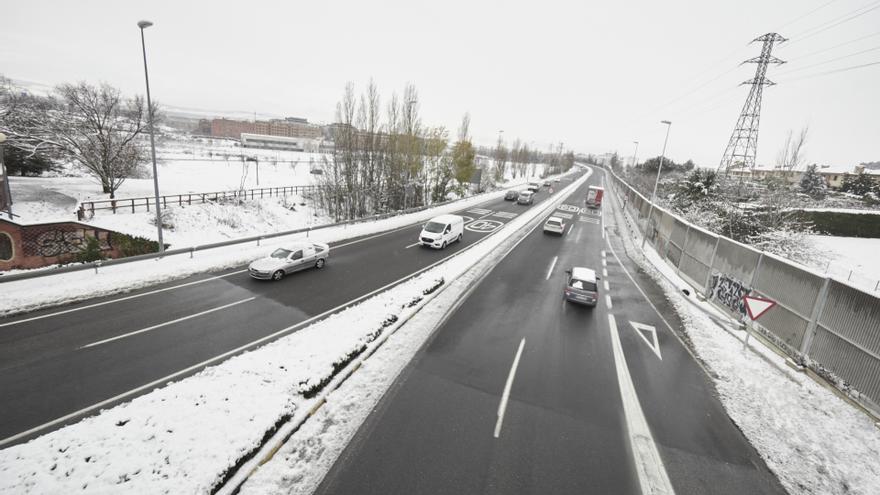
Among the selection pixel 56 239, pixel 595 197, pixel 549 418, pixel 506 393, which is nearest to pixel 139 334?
pixel 506 393

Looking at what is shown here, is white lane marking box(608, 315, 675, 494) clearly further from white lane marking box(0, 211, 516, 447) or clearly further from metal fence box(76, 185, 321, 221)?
metal fence box(76, 185, 321, 221)

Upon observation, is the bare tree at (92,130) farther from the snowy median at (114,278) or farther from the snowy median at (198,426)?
the snowy median at (198,426)

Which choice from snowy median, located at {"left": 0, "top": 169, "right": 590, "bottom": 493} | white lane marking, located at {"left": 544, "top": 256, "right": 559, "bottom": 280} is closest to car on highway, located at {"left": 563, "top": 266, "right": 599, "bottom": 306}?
white lane marking, located at {"left": 544, "top": 256, "right": 559, "bottom": 280}

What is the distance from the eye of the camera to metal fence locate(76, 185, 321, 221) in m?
23.4

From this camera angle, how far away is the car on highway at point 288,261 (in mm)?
15547

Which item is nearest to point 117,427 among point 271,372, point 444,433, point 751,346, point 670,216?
point 271,372

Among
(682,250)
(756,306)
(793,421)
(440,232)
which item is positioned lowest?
(793,421)

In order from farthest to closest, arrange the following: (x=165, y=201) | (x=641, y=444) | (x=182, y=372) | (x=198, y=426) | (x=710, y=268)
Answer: (x=165, y=201) → (x=710, y=268) → (x=182, y=372) → (x=641, y=444) → (x=198, y=426)

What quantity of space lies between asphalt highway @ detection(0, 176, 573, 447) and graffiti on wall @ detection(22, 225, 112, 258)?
8.98m

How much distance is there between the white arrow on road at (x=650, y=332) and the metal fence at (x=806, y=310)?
397 cm

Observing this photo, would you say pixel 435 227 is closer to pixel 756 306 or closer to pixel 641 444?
pixel 756 306

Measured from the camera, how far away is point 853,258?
98.9ft

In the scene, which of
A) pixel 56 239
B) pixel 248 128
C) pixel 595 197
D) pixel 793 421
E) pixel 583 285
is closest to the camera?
pixel 793 421

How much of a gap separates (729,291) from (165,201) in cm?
3618
